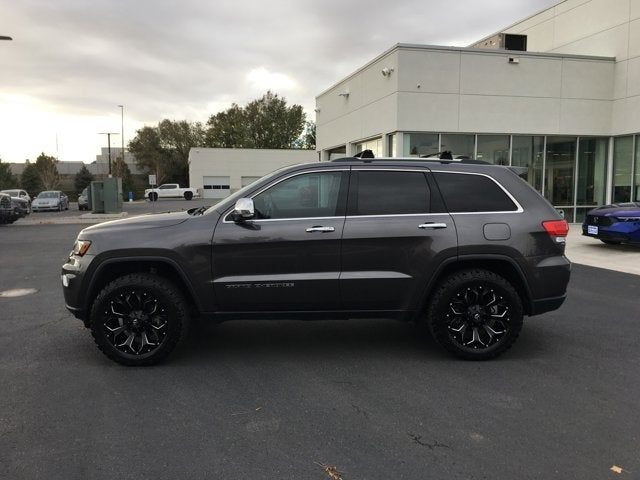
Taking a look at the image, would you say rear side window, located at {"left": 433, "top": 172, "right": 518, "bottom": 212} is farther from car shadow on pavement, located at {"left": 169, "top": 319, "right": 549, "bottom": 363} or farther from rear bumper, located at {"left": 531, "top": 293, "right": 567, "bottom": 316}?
car shadow on pavement, located at {"left": 169, "top": 319, "right": 549, "bottom": 363}

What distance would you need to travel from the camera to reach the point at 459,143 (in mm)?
15828

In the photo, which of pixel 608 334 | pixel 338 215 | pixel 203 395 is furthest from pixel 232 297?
pixel 608 334

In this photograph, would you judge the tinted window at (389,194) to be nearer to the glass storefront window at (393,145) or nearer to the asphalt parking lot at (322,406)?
the asphalt parking lot at (322,406)

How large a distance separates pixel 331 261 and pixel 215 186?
182 feet

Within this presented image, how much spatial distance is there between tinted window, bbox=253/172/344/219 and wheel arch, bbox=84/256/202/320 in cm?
89

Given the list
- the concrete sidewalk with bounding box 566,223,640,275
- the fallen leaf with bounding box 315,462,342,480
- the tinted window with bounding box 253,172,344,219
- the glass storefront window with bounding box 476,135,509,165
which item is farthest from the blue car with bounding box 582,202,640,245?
the fallen leaf with bounding box 315,462,342,480

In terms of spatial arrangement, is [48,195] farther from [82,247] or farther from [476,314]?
[476,314]

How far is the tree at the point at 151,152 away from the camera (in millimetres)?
72375

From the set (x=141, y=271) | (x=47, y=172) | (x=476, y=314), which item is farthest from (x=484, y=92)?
(x=47, y=172)

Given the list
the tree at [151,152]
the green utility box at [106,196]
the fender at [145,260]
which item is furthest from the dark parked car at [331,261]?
the tree at [151,152]

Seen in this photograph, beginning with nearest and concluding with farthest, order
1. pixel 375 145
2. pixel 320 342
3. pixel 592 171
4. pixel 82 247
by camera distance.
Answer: pixel 82 247, pixel 320 342, pixel 375 145, pixel 592 171

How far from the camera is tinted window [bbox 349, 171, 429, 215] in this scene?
4789mm

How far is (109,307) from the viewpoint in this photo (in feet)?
15.2

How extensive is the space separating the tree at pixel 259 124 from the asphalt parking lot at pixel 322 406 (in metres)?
69.6
